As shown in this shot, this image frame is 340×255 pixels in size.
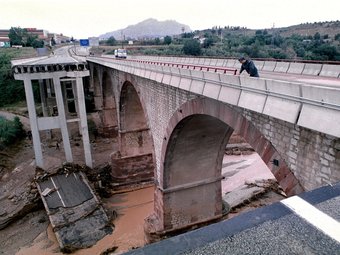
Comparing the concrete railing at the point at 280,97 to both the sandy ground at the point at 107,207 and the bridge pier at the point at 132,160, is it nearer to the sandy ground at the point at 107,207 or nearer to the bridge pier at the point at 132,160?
the sandy ground at the point at 107,207

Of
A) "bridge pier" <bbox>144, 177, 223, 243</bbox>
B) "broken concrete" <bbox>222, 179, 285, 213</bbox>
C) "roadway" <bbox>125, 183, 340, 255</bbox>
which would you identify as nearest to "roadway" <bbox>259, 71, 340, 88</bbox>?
"roadway" <bbox>125, 183, 340, 255</bbox>

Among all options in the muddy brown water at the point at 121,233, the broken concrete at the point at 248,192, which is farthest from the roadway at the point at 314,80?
the muddy brown water at the point at 121,233

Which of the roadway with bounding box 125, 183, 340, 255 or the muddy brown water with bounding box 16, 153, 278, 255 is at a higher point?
the roadway with bounding box 125, 183, 340, 255

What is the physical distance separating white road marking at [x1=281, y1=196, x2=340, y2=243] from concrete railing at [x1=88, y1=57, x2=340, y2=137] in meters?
2.11

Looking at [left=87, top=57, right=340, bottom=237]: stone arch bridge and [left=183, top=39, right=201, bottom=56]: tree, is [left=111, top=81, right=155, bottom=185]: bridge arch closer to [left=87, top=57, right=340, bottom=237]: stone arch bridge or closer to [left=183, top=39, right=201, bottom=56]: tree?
[left=87, top=57, right=340, bottom=237]: stone arch bridge

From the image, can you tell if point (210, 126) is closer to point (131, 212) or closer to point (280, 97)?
point (280, 97)

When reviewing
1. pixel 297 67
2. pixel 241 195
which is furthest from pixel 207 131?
pixel 241 195

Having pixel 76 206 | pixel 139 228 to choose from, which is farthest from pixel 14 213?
pixel 139 228

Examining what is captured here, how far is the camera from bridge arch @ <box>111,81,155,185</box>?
73.8ft

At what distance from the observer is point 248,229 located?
256cm

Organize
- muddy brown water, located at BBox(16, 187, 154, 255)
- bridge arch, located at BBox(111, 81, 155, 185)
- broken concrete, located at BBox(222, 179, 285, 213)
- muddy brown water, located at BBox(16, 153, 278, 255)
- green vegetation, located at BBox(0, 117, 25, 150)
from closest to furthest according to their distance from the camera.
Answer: muddy brown water, located at BBox(16, 187, 154, 255) → muddy brown water, located at BBox(16, 153, 278, 255) → broken concrete, located at BBox(222, 179, 285, 213) → bridge arch, located at BBox(111, 81, 155, 185) → green vegetation, located at BBox(0, 117, 25, 150)

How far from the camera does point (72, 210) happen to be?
17.2m

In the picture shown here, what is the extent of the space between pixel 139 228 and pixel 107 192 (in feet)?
16.7

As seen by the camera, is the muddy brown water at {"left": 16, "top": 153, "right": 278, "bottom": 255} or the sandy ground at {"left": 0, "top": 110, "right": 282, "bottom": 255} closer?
the muddy brown water at {"left": 16, "top": 153, "right": 278, "bottom": 255}
